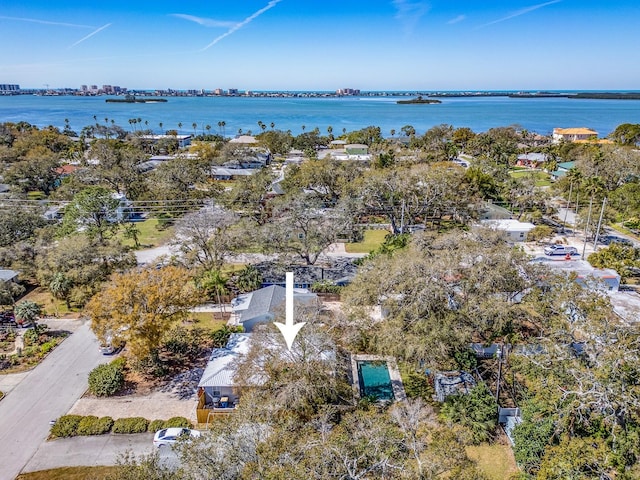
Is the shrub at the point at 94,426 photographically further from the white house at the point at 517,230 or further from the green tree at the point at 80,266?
the white house at the point at 517,230

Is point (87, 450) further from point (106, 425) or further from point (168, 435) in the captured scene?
point (168, 435)

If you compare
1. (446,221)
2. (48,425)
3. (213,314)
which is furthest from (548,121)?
(48,425)

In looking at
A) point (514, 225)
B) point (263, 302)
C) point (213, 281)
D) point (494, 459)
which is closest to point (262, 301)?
point (263, 302)

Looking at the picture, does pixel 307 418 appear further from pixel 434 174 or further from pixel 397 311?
pixel 434 174

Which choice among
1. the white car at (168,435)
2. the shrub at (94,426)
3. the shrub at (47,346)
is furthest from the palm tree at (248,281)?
the white car at (168,435)

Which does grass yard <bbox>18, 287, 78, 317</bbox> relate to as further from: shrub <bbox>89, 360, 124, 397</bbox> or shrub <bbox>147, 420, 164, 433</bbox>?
shrub <bbox>147, 420, 164, 433</bbox>

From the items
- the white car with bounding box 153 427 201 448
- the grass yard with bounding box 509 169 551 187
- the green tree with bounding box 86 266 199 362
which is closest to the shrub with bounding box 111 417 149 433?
the white car with bounding box 153 427 201 448

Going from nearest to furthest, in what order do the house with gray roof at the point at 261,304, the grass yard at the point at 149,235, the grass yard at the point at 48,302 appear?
the house with gray roof at the point at 261,304 < the grass yard at the point at 48,302 < the grass yard at the point at 149,235
